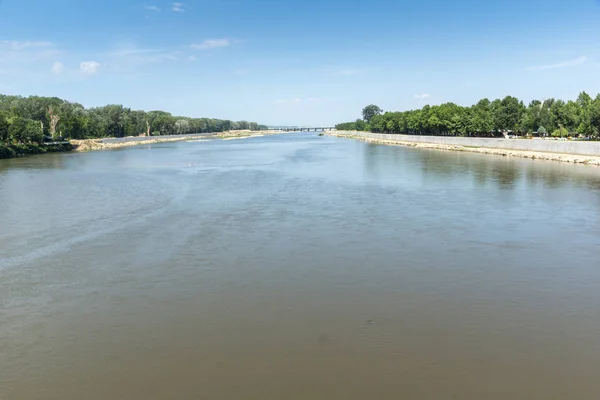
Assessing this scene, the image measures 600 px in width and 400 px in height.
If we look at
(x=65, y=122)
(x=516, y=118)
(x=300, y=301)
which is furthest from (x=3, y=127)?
(x=516, y=118)

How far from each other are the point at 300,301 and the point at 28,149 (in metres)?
62.6

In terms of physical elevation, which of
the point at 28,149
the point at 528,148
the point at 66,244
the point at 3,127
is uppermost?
the point at 3,127

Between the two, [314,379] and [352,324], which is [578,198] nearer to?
[352,324]

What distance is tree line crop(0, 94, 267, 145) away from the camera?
5953cm

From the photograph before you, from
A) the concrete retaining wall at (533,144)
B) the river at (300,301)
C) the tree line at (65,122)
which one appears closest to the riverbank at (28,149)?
the tree line at (65,122)

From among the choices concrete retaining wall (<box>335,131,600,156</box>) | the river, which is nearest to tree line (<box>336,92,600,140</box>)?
concrete retaining wall (<box>335,131,600,156</box>)

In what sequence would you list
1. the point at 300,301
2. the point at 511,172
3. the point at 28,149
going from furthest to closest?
the point at 28,149 → the point at 511,172 → the point at 300,301

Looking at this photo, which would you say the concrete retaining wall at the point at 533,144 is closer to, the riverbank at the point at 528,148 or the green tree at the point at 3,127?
the riverbank at the point at 528,148

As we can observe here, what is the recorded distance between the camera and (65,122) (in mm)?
79250

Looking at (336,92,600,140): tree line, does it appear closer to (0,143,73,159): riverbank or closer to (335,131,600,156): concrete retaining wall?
(335,131,600,156): concrete retaining wall

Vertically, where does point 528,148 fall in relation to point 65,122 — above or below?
below

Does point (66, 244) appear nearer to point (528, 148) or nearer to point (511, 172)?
point (511, 172)

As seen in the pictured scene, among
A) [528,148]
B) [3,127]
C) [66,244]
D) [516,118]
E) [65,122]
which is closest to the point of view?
[66,244]

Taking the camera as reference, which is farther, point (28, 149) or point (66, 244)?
point (28, 149)
